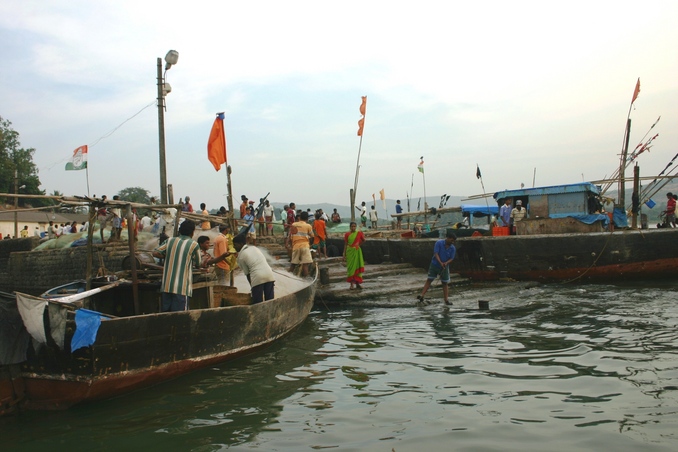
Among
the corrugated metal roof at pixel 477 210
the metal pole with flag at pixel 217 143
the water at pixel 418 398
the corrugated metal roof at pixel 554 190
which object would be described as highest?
the metal pole with flag at pixel 217 143

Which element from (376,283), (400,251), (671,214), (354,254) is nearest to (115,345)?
(354,254)

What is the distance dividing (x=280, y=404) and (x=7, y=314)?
109 inches

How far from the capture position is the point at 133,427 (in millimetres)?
5070

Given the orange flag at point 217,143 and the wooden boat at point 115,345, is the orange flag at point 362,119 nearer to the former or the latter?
the orange flag at point 217,143

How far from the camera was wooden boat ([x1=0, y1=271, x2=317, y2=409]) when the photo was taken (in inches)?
202

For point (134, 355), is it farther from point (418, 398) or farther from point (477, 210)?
point (477, 210)

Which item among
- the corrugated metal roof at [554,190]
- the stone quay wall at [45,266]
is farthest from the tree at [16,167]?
the corrugated metal roof at [554,190]

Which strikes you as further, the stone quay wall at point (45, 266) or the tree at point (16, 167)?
the tree at point (16, 167)

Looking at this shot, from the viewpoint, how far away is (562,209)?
54.5 feet

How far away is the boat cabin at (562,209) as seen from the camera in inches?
601

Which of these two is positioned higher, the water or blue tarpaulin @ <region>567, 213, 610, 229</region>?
blue tarpaulin @ <region>567, 213, 610, 229</region>

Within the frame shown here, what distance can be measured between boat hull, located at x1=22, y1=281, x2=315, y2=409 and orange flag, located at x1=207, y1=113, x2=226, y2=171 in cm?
602

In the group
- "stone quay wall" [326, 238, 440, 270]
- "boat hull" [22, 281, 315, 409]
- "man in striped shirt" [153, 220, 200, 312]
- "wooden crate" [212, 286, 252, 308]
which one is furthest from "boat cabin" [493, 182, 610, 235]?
"man in striped shirt" [153, 220, 200, 312]

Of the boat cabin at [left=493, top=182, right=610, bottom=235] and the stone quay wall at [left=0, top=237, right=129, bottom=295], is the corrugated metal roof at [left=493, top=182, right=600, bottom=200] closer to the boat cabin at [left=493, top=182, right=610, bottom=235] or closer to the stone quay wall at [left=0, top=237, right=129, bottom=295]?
the boat cabin at [left=493, top=182, right=610, bottom=235]
